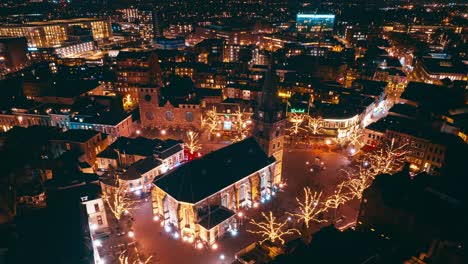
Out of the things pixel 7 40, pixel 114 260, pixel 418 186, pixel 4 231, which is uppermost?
pixel 7 40

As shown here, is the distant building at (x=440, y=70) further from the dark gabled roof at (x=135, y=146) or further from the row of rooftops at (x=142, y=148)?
the dark gabled roof at (x=135, y=146)

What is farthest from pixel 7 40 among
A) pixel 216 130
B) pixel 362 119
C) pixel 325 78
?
pixel 362 119

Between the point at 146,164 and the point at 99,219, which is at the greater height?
the point at 146,164

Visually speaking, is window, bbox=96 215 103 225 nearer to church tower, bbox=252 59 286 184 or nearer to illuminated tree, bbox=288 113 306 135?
church tower, bbox=252 59 286 184

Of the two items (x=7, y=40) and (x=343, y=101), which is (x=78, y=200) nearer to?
(x=343, y=101)

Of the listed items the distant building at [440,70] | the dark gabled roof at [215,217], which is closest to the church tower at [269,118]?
the dark gabled roof at [215,217]

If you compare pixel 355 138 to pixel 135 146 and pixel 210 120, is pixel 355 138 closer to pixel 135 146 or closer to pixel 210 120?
pixel 210 120

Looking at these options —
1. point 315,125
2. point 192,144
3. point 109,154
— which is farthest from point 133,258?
point 315,125

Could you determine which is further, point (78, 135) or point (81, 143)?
Answer: point (78, 135)
